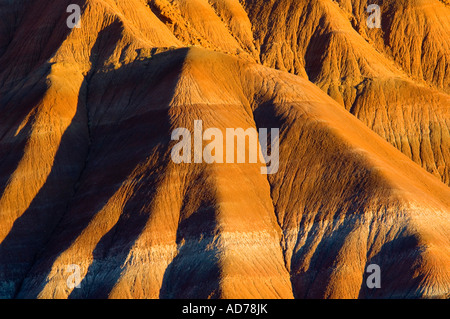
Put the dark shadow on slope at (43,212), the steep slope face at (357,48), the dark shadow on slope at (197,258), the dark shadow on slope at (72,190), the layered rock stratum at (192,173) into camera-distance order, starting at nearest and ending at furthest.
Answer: the dark shadow on slope at (197,258)
the layered rock stratum at (192,173)
the dark shadow on slope at (72,190)
the dark shadow on slope at (43,212)
the steep slope face at (357,48)

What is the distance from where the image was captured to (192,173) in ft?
250

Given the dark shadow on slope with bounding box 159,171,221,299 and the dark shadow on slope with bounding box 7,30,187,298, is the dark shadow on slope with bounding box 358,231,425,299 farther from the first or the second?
the dark shadow on slope with bounding box 7,30,187,298

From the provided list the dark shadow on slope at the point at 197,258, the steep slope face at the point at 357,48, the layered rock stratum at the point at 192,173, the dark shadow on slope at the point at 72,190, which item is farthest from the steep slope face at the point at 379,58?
the dark shadow on slope at the point at 197,258

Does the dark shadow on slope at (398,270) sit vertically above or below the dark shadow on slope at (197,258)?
below

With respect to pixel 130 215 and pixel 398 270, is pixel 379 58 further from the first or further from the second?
pixel 130 215

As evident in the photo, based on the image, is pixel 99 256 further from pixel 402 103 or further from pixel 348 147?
pixel 402 103

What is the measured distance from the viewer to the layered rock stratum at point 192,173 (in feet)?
232

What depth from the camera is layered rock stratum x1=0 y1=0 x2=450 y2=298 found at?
232ft

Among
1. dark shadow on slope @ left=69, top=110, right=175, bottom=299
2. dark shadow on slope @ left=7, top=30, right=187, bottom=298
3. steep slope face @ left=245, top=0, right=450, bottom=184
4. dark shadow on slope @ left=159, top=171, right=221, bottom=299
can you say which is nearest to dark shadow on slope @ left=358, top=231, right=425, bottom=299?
dark shadow on slope @ left=159, top=171, right=221, bottom=299

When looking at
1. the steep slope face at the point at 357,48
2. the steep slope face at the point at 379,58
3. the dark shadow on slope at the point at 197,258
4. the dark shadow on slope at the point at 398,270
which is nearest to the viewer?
the dark shadow on slope at the point at 398,270

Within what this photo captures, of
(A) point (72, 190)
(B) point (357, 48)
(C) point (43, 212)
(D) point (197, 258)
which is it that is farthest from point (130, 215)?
(B) point (357, 48)

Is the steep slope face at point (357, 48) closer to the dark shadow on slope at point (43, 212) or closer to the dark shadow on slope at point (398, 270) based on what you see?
the dark shadow on slope at point (43, 212)

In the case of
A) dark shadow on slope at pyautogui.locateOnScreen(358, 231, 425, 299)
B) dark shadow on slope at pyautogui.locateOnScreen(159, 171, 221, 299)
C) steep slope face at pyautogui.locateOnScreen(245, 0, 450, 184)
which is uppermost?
A: dark shadow on slope at pyautogui.locateOnScreen(159, 171, 221, 299)
